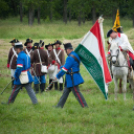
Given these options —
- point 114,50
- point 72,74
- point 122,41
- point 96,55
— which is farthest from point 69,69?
point 122,41

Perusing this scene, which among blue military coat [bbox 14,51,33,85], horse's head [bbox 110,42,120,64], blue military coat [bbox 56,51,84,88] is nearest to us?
blue military coat [bbox 56,51,84,88]

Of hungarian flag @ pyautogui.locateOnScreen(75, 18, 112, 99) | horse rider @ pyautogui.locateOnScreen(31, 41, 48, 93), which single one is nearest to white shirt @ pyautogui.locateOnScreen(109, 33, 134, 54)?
hungarian flag @ pyautogui.locateOnScreen(75, 18, 112, 99)

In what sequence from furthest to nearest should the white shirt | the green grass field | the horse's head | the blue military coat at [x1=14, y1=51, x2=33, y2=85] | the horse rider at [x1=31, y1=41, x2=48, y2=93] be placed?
the horse rider at [x1=31, y1=41, x2=48, y2=93] → the white shirt → the horse's head → the blue military coat at [x1=14, y1=51, x2=33, y2=85] → the green grass field

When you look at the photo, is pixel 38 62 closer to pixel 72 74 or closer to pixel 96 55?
pixel 72 74

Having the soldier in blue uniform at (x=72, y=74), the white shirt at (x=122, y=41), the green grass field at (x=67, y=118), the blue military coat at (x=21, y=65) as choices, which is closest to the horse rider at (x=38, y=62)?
the green grass field at (x=67, y=118)

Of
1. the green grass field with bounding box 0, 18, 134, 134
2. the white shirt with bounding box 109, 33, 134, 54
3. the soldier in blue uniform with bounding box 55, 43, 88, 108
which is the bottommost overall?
the green grass field with bounding box 0, 18, 134, 134

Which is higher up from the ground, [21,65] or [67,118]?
[21,65]

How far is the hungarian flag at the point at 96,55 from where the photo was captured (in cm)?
796

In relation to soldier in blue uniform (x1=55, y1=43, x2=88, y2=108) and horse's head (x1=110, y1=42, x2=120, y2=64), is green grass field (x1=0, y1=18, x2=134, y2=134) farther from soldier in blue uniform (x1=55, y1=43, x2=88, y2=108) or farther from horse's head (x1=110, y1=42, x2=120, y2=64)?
horse's head (x1=110, y1=42, x2=120, y2=64)

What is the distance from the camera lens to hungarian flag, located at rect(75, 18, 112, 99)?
7.96 metres

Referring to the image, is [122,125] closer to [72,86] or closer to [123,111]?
[123,111]

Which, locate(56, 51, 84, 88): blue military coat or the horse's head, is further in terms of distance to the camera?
the horse's head

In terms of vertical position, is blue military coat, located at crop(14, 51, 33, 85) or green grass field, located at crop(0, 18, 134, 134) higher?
blue military coat, located at crop(14, 51, 33, 85)

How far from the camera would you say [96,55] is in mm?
8039
